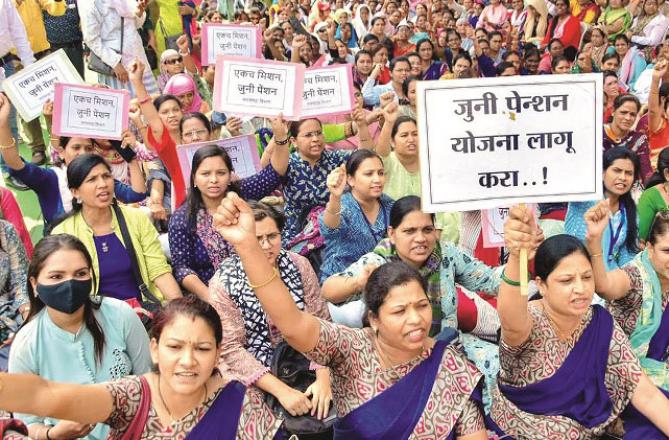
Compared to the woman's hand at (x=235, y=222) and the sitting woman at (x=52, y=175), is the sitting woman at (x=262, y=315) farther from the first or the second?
the sitting woman at (x=52, y=175)

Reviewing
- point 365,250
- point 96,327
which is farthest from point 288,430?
point 365,250

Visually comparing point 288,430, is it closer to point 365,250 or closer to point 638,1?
point 365,250

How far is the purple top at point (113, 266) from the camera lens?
374 cm

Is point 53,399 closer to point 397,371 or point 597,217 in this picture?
point 397,371

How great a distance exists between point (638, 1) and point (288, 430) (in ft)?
33.7

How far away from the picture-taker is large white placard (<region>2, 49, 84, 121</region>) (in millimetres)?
5086

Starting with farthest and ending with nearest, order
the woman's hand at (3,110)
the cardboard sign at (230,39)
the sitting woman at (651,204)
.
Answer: the cardboard sign at (230,39) → the sitting woman at (651,204) → the woman's hand at (3,110)

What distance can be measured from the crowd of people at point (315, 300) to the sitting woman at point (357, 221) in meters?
0.01

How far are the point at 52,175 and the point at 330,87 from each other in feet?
7.19

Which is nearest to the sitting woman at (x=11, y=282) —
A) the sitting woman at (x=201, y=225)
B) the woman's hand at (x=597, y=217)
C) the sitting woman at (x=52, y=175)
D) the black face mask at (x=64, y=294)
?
the sitting woman at (x=52, y=175)

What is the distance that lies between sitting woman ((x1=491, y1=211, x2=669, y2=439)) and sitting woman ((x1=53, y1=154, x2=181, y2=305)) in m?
1.91

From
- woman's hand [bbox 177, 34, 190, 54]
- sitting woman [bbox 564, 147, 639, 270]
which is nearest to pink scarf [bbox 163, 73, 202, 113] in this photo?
Result: woman's hand [bbox 177, 34, 190, 54]

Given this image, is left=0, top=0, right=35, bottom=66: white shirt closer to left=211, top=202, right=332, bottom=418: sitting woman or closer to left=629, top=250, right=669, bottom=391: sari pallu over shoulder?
left=211, top=202, right=332, bottom=418: sitting woman

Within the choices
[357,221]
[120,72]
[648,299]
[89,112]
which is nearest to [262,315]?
[357,221]
